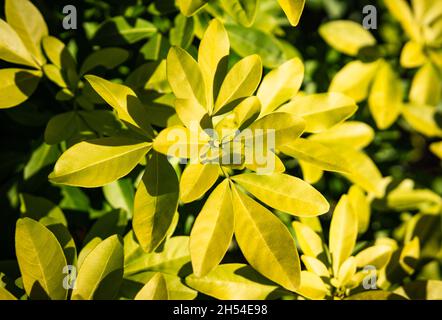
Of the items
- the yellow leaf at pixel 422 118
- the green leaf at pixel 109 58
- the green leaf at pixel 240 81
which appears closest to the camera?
the green leaf at pixel 240 81

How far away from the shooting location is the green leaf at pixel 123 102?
0.90 m

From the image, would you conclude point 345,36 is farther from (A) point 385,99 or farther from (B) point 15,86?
(B) point 15,86

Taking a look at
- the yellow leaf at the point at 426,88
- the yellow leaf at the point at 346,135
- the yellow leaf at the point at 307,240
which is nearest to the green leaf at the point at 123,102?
the yellow leaf at the point at 307,240

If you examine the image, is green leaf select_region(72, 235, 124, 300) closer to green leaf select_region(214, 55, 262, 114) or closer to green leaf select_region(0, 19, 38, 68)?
green leaf select_region(214, 55, 262, 114)

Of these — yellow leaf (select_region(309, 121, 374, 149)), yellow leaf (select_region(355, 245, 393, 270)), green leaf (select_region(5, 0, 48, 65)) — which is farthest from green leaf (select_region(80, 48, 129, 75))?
yellow leaf (select_region(355, 245, 393, 270))

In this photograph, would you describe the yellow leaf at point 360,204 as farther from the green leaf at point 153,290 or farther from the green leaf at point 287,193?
the green leaf at point 153,290

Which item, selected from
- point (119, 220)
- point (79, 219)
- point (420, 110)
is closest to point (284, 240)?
point (119, 220)

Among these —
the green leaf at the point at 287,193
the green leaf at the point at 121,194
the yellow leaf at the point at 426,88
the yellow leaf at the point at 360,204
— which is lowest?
the yellow leaf at the point at 360,204

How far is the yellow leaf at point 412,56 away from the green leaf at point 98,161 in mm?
953

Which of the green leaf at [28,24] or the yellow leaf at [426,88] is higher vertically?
the green leaf at [28,24]

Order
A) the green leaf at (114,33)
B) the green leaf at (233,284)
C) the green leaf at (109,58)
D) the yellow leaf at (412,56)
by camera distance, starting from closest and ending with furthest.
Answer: the green leaf at (233,284), the green leaf at (109,58), the green leaf at (114,33), the yellow leaf at (412,56)

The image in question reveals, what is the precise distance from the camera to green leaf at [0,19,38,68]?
1126 millimetres

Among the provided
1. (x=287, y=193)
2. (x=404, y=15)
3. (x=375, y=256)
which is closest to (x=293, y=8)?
(x=287, y=193)

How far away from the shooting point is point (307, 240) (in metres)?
1.18
